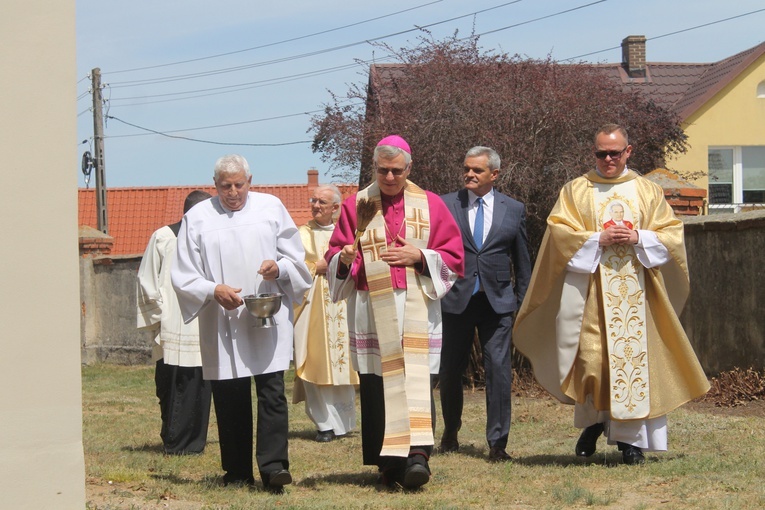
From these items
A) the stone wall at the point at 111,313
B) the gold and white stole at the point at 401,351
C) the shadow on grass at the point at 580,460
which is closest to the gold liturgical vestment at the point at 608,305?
the shadow on grass at the point at 580,460

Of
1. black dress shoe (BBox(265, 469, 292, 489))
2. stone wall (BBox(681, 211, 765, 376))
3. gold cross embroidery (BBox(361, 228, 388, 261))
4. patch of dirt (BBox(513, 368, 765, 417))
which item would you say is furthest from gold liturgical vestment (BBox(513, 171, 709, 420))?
stone wall (BBox(681, 211, 765, 376))

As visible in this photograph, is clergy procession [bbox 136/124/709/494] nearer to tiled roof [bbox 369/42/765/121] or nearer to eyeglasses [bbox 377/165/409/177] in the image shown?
eyeglasses [bbox 377/165/409/177]

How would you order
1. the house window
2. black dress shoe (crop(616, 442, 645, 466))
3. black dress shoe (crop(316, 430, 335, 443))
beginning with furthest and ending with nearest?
the house window, black dress shoe (crop(316, 430, 335, 443)), black dress shoe (crop(616, 442, 645, 466))

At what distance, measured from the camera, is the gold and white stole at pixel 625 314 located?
25.3ft

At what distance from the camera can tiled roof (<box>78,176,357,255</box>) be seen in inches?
1577

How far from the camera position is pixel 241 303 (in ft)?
22.9

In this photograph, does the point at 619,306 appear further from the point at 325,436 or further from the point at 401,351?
the point at 325,436

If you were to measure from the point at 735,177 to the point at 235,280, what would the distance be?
21.3 metres

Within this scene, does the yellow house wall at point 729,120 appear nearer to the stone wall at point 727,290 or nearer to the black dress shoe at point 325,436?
the stone wall at point 727,290

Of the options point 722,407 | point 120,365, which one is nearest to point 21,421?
point 722,407

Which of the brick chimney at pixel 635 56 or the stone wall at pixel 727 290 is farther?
the brick chimney at pixel 635 56

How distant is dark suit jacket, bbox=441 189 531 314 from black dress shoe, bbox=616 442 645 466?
4.02ft

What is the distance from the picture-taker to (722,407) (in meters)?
10.5

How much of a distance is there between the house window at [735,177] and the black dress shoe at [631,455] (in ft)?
60.8
